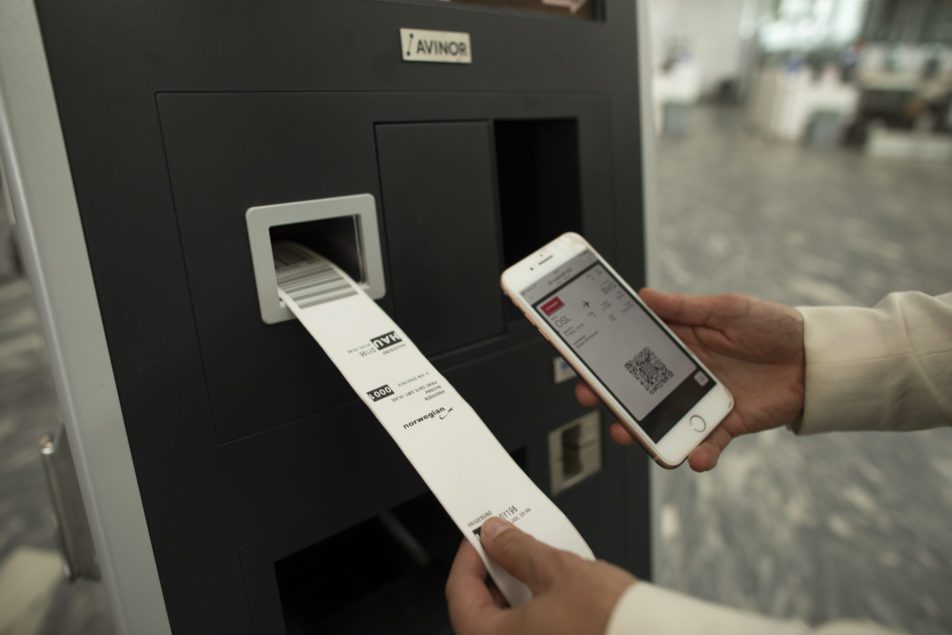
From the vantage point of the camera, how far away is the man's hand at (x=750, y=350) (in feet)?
2.15

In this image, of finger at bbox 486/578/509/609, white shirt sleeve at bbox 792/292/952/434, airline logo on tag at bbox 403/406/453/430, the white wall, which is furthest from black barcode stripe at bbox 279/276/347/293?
the white wall

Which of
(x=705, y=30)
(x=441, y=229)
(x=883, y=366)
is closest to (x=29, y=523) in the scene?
(x=441, y=229)

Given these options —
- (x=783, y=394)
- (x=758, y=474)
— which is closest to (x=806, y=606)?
(x=758, y=474)

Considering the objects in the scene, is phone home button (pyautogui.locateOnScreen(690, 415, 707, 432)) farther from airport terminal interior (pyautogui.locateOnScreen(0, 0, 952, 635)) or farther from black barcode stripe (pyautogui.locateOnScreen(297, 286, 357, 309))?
black barcode stripe (pyautogui.locateOnScreen(297, 286, 357, 309))

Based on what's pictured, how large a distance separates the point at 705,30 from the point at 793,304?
28.4ft

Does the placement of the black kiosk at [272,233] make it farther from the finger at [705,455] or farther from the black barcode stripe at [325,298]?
the finger at [705,455]

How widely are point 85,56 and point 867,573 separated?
140 cm

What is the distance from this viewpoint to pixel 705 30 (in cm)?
938

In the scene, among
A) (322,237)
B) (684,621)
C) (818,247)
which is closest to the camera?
(684,621)

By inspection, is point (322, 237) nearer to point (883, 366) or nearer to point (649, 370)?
point (649, 370)

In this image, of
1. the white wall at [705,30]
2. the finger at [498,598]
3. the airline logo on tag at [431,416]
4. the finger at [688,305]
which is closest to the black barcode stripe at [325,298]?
the airline logo on tag at [431,416]

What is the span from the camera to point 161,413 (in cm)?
41

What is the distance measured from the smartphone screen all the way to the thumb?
0.65 feet

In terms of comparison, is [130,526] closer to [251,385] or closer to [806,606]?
[251,385]
